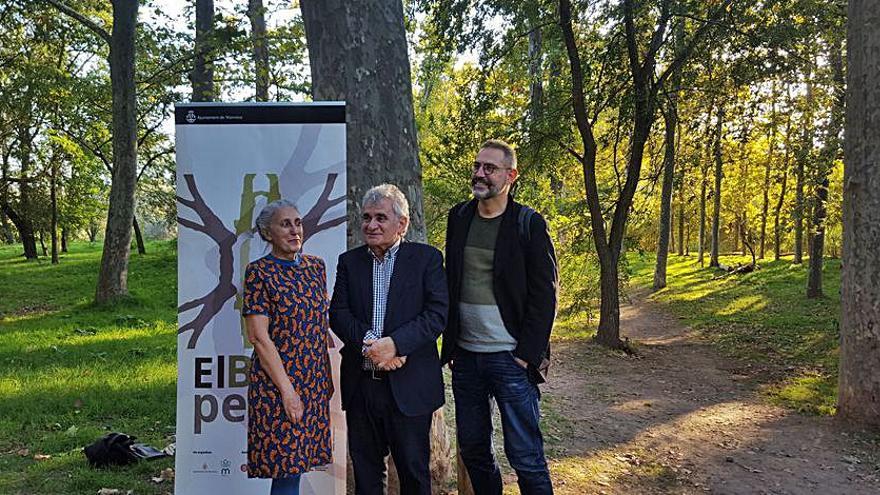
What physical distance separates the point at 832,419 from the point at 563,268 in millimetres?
6260

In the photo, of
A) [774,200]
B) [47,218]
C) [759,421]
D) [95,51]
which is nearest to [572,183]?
[759,421]

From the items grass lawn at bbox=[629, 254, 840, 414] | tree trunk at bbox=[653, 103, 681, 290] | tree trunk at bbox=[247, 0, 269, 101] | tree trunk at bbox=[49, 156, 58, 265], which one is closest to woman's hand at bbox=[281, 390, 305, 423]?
grass lawn at bbox=[629, 254, 840, 414]

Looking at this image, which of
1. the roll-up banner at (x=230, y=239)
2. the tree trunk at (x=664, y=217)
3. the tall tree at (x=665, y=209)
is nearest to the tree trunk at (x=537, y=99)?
the tall tree at (x=665, y=209)

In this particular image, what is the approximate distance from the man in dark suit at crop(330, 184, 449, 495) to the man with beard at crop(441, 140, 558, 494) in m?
0.26

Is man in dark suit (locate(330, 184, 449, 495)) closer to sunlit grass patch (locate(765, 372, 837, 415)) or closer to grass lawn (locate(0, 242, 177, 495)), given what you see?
grass lawn (locate(0, 242, 177, 495))

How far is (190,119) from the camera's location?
382 centimetres

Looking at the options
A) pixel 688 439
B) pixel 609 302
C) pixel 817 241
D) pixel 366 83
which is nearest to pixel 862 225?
pixel 688 439

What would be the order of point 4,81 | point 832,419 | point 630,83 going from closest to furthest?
point 832,419
point 630,83
point 4,81

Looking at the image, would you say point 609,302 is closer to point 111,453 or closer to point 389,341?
point 111,453

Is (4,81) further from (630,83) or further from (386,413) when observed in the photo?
(386,413)

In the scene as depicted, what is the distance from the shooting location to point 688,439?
21.2 feet

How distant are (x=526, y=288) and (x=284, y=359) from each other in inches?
49.0

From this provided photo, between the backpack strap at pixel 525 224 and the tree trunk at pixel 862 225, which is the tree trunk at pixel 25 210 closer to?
the backpack strap at pixel 525 224

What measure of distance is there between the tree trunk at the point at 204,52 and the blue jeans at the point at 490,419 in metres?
9.45
